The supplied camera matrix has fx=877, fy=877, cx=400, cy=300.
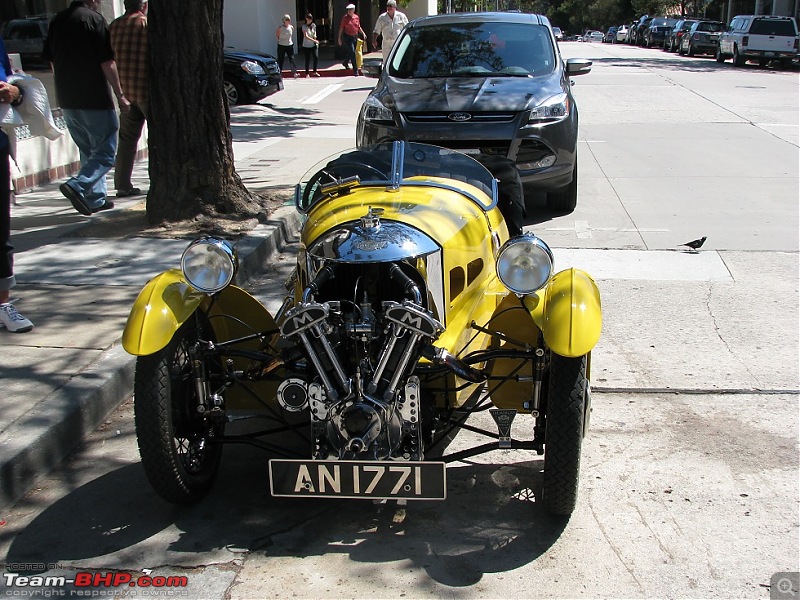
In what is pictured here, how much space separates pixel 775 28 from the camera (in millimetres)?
30500

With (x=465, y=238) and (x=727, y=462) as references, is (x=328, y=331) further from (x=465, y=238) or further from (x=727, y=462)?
(x=727, y=462)

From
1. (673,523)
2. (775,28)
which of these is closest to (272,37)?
(775,28)

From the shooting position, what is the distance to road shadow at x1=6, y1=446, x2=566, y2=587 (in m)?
3.52

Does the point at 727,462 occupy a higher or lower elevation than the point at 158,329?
lower

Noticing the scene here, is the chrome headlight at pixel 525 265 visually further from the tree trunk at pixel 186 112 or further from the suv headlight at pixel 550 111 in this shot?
the suv headlight at pixel 550 111

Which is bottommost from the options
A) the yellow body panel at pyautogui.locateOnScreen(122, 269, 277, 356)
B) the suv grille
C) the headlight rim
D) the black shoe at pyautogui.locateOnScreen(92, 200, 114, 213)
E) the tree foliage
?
the black shoe at pyautogui.locateOnScreen(92, 200, 114, 213)

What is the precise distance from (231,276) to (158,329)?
43cm

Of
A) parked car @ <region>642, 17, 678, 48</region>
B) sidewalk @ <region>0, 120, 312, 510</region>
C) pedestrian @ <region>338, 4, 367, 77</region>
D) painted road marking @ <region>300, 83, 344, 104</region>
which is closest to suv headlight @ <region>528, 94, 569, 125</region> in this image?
sidewalk @ <region>0, 120, 312, 510</region>

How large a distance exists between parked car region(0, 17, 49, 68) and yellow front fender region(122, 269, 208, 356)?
25.5ft

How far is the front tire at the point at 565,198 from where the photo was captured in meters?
9.07

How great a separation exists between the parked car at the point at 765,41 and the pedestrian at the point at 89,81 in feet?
88.7

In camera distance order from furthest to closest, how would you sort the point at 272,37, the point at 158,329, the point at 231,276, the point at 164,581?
1. the point at 272,37
2. the point at 231,276
3. the point at 158,329
4. the point at 164,581
